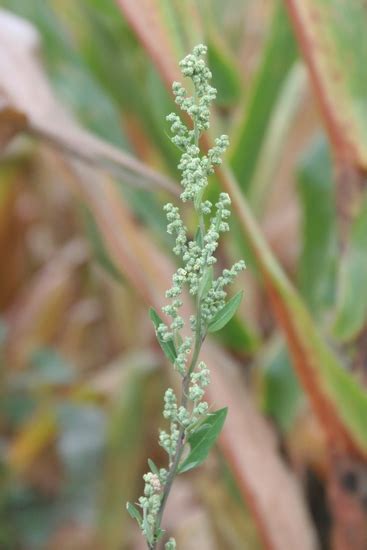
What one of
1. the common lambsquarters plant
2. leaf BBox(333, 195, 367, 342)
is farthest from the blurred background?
the common lambsquarters plant

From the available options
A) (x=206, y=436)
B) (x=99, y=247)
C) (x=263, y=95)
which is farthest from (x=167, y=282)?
(x=206, y=436)

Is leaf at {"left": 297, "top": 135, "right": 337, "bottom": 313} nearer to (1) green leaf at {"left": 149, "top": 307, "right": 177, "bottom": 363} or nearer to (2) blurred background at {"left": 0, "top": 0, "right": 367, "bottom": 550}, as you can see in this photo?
(2) blurred background at {"left": 0, "top": 0, "right": 367, "bottom": 550}

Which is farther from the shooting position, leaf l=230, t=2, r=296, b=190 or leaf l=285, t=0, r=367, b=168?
leaf l=230, t=2, r=296, b=190

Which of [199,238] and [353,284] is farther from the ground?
[353,284]

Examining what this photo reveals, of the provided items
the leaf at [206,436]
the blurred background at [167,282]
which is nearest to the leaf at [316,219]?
the blurred background at [167,282]

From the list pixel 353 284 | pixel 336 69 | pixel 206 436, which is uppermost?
pixel 336 69

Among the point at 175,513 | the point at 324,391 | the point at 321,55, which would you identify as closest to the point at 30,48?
the point at 321,55

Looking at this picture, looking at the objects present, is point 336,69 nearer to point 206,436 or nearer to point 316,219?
point 316,219

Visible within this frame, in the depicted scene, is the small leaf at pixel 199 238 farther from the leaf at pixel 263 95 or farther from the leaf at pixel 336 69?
the leaf at pixel 263 95
